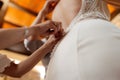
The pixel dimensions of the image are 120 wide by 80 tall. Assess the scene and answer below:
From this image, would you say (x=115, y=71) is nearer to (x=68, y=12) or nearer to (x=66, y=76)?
(x=66, y=76)

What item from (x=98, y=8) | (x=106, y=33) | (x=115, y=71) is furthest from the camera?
(x=98, y=8)

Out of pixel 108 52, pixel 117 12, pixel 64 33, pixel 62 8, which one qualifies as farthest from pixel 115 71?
pixel 117 12

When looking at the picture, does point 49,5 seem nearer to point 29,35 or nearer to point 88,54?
point 29,35

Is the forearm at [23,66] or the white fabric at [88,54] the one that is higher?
the white fabric at [88,54]

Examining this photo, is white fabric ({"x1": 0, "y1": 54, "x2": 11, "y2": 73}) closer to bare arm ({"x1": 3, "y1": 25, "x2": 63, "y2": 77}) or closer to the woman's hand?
bare arm ({"x1": 3, "y1": 25, "x2": 63, "y2": 77})

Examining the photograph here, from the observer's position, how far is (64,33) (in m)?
1.14

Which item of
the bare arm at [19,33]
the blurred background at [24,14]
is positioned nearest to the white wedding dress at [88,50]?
the bare arm at [19,33]

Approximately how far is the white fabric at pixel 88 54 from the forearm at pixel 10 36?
193 millimetres

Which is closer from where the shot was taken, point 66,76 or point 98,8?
point 66,76

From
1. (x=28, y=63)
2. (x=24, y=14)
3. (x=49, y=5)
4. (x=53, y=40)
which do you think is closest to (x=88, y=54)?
Result: (x=53, y=40)

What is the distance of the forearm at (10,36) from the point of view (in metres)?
1.11

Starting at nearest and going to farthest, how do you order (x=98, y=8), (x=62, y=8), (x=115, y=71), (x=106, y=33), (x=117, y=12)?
(x=115, y=71)
(x=106, y=33)
(x=98, y=8)
(x=62, y=8)
(x=117, y=12)

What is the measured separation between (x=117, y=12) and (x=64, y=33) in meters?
2.83

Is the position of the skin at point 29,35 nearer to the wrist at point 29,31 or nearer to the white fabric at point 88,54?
the wrist at point 29,31
